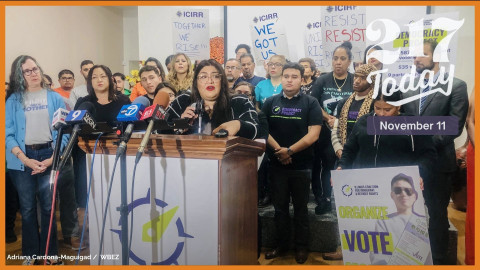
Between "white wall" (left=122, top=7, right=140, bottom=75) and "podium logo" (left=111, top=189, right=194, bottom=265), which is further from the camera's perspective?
"white wall" (left=122, top=7, right=140, bottom=75)

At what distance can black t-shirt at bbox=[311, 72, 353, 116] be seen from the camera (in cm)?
292

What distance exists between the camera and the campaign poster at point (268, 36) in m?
3.11

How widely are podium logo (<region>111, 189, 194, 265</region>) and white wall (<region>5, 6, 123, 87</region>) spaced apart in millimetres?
1682

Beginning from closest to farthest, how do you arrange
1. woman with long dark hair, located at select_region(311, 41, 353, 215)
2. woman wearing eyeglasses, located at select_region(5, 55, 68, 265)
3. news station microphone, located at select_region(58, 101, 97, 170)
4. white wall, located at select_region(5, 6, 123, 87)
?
news station microphone, located at select_region(58, 101, 97, 170) → woman wearing eyeglasses, located at select_region(5, 55, 68, 265) → white wall, located at select_region(5, 6, 123, 87) → woman with long dark hair, located at select_region(311, 41, 353, 215)

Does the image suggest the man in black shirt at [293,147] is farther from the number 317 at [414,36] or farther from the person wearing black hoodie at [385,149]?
the number 317 at [414,36]

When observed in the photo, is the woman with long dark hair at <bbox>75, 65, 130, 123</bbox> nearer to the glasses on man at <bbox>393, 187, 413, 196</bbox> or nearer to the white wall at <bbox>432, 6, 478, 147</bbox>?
the glasses on man at <bbox>393, 187, 413, 196</bbox>

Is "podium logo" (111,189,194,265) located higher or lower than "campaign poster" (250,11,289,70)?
lower

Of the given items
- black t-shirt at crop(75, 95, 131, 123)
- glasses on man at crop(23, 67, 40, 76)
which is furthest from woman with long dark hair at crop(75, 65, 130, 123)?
glasses on man at crop(23, 67, 40, 76)

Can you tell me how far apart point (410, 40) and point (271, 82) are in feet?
3.83

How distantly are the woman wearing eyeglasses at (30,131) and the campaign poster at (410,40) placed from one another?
2.09 meters

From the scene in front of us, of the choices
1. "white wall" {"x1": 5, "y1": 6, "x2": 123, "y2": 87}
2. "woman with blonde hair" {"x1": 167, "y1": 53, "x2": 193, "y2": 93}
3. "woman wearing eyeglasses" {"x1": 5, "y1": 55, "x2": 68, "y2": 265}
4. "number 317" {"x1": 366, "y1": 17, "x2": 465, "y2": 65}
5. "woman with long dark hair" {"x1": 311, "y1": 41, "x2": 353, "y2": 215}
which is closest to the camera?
"number 317" {"x1": 366, "y1": 17, "x2": 465, "y2": 65}

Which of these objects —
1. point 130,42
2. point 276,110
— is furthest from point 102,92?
point 276,110

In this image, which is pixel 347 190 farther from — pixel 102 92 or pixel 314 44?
pixel 102 92

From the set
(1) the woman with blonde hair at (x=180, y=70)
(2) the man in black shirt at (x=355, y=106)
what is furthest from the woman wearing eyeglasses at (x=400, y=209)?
(1) the woman with blonde hair at (x=180, y=70)
